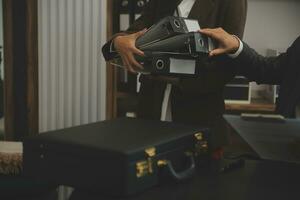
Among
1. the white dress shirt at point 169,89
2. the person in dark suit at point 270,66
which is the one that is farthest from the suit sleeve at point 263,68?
the white dress shirt at point 169,89

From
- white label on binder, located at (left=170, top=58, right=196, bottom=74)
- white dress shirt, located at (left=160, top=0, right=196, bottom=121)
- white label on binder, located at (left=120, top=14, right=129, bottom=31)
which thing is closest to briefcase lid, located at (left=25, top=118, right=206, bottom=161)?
white label on binder, located at (left=170, top=58, right=196, bottom=74)

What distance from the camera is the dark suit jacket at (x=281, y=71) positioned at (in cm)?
92

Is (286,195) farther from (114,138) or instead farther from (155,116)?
(155,116)

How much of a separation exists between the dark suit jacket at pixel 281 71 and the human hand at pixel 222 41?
0.05m

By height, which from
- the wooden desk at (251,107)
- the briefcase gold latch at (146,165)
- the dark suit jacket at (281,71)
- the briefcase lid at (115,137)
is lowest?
the wooden desk at (251,107)

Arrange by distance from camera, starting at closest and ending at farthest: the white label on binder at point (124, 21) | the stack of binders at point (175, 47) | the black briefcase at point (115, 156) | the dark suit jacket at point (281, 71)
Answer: the black briefcase at point (115, 156) → the stack of binders at point (175, 47) → the dark suit jacket at point (281, 71) → the white label on binder at point (124, 21)

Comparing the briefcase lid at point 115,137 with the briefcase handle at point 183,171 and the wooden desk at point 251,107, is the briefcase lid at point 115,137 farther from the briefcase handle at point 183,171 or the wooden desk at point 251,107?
the wooden desk at point 251,107

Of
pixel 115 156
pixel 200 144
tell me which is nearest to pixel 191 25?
pixel 200 144

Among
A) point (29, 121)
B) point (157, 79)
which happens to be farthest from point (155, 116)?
point (29, 121)

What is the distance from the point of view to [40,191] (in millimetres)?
1428

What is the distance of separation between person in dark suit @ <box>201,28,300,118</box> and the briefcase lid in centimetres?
19

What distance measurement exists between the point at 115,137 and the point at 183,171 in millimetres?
130

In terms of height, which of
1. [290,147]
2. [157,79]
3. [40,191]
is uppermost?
[157,79]

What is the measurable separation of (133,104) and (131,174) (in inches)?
51.4
